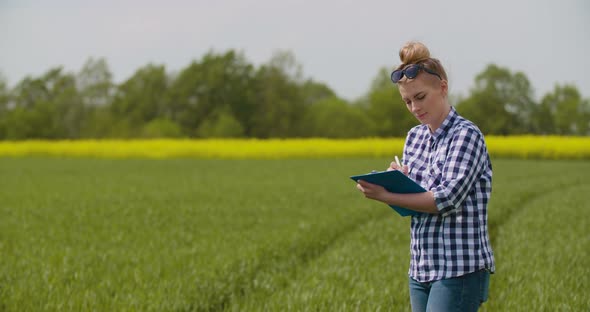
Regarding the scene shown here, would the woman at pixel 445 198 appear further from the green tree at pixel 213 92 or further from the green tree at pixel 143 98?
the green tree at pixel 143 98

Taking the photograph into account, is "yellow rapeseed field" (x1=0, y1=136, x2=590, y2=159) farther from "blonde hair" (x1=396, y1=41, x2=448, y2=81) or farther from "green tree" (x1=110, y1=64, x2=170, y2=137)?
"blonde hair" (x1=396, y1=41, x2=448, y2=81)

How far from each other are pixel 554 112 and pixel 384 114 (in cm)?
2423

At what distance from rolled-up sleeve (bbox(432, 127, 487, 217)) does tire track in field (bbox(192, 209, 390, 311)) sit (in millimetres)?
3053

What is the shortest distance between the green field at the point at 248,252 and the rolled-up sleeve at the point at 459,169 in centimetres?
255

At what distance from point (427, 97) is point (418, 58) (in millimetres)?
195

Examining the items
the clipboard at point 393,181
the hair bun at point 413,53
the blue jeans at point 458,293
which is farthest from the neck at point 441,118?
the blue jeans at point 458,293

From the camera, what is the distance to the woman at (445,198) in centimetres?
276

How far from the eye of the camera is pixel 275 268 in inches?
279

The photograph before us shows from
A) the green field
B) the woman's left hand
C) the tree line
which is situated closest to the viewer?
the woman's left hand

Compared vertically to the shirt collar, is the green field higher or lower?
lower

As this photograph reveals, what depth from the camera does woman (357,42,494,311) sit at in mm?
2760

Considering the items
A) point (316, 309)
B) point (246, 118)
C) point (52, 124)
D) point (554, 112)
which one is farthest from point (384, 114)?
point (316, 309)

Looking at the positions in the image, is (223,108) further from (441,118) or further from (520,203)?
(441,118)

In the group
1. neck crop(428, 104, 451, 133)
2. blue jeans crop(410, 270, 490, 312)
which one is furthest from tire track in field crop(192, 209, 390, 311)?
neck crop(428, 104, 451, 133)
